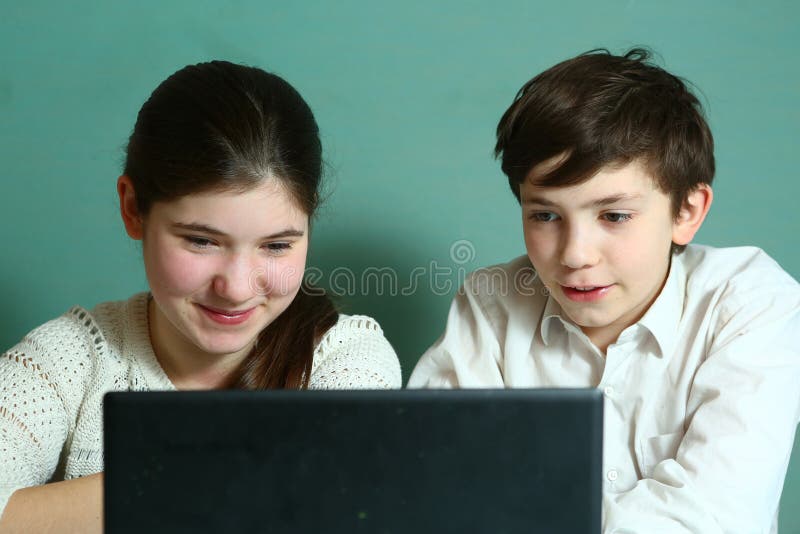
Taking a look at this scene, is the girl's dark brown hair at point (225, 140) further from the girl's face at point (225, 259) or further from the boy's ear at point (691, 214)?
the boy's ear at point (691, 214)

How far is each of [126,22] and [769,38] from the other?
1208 millimetres

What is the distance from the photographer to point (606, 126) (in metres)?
1.24

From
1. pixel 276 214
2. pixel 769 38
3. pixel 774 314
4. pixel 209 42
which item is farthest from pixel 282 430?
pixel 769 38

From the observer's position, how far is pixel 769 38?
1.62 meters

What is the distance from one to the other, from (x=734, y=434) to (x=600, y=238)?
316mm

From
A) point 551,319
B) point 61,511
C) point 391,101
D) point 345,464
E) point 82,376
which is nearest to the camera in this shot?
point 345,464

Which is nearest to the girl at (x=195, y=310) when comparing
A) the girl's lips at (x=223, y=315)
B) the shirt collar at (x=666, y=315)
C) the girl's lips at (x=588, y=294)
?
the girl's lips at (x=223, y=315)

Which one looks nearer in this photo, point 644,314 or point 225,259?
point 225,259

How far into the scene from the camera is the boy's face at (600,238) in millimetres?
1213

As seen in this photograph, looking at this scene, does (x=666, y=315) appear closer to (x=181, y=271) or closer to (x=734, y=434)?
(x=734, y=434)

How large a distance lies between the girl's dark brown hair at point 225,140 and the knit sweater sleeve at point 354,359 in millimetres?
29

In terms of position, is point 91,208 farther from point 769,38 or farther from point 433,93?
point 769,38

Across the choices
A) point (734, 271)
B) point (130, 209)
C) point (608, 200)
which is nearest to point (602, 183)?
point (608, 200)

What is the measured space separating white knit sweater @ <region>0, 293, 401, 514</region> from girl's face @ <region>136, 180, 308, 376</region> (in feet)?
0.46
